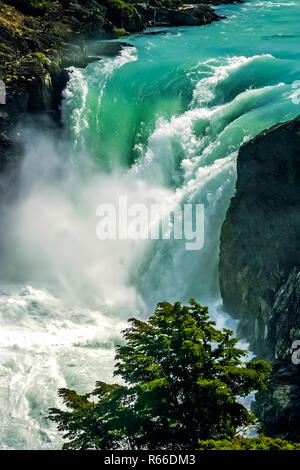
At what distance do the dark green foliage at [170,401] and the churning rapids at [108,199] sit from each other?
733 cm

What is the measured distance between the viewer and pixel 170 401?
496 inches

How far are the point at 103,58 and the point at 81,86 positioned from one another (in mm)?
8517

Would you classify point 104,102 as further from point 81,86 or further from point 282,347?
point 282,347

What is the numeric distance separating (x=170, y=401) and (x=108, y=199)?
66.7ft

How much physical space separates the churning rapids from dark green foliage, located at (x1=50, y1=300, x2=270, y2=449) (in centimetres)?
733

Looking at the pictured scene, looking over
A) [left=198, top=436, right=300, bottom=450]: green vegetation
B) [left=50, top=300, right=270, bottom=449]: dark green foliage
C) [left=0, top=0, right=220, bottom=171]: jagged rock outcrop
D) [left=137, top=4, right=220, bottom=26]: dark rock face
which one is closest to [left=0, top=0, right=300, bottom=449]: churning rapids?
[left=0, top=0, right=220, bottom=171]: jagged rock outcrop

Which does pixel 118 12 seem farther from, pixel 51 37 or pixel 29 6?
pixel 51 37

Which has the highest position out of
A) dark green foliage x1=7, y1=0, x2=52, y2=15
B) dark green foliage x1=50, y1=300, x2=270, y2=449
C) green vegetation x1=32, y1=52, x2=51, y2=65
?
dark green foliage x1=7, y1=0, x2=52, y2=15

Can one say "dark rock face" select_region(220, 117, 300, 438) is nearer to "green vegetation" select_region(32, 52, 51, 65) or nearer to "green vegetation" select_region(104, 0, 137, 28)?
"green vegetation" select_region(32, 52, 51, 65)

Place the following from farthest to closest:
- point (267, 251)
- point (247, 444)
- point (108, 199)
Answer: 1. point (108, 199)
2. point (267, 251)
3. point (247, 444)

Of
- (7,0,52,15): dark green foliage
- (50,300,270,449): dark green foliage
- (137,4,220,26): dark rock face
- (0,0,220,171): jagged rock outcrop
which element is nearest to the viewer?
(50,300,270,449): dark green foliage

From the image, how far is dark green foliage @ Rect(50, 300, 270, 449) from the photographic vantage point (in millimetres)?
12391

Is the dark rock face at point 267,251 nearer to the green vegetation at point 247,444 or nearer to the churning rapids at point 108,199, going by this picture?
the churning rapids at point 108,199

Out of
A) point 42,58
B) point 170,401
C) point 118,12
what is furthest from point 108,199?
point 118,12
